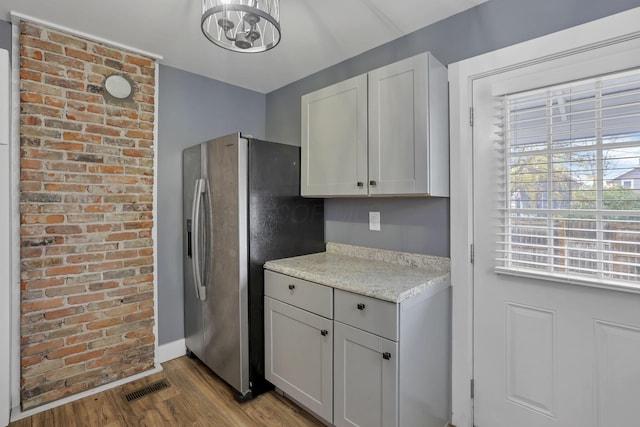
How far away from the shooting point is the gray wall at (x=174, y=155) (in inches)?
103

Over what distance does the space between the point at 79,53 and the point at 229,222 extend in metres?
1.53

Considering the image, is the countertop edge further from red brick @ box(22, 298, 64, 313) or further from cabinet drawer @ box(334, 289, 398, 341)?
red brick @ box(22, 298, 64, 313)

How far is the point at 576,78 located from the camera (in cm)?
149

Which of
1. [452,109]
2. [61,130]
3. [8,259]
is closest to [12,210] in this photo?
[8,259]

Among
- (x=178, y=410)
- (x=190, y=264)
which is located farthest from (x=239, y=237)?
(x=178, y=410)

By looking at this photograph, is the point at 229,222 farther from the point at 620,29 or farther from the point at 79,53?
the point at 620,29

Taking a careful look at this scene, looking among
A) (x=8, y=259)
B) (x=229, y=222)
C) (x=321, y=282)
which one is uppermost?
(x=229, y=222)

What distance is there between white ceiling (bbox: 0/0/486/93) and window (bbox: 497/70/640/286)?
75 centimetres

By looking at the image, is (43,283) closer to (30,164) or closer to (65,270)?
(65,270)

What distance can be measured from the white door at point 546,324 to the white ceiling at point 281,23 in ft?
2.14

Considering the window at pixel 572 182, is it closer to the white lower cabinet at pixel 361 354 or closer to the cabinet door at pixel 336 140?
the white lower cabinet at pixel 361 354

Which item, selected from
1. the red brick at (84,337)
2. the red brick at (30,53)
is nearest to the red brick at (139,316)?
the red brick at (84,337)

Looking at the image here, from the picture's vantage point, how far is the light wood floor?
1.92 m

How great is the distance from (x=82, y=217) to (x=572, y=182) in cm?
290
